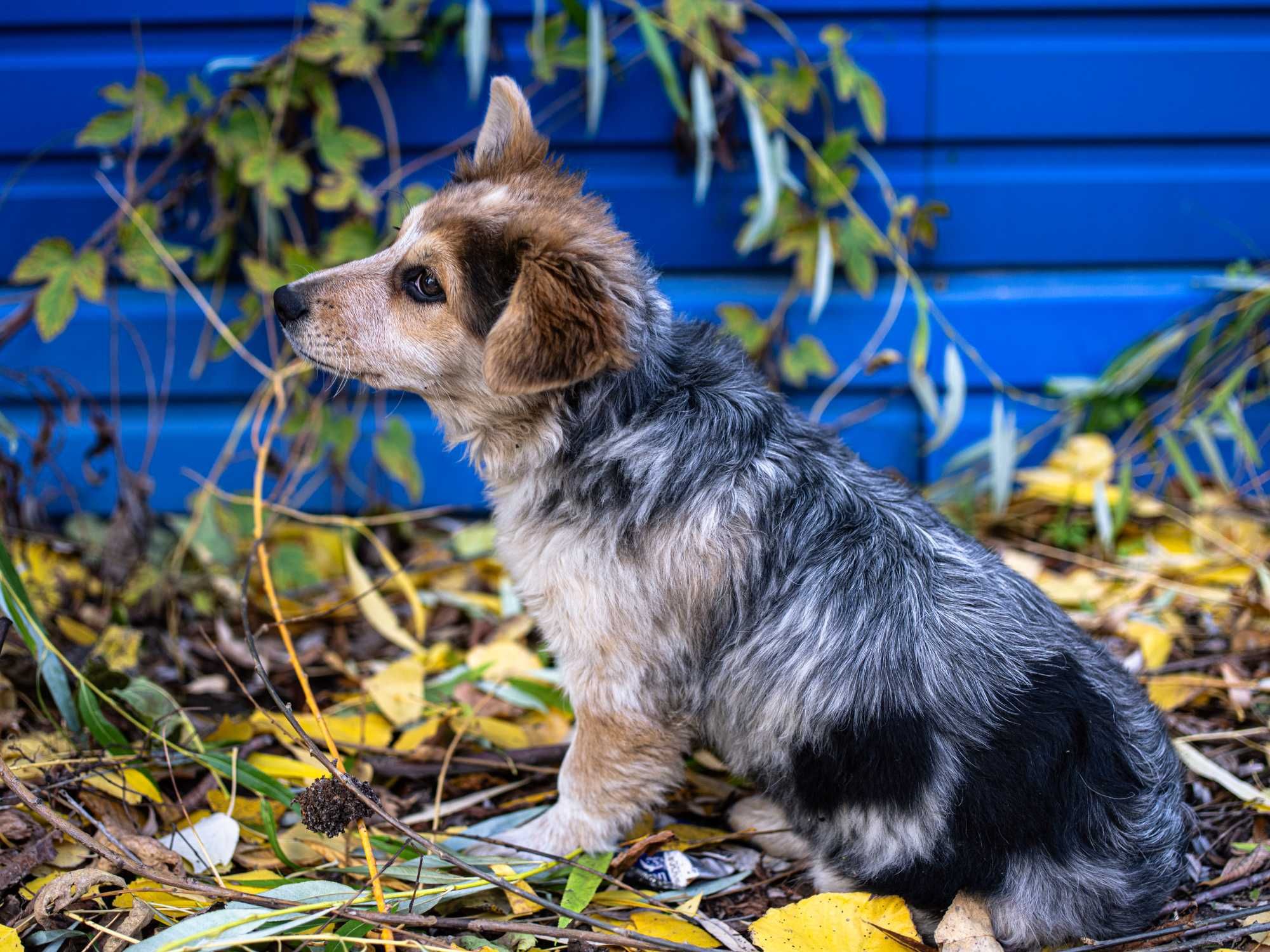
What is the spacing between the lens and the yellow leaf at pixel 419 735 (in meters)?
3.48

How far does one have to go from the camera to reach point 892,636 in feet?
8.35

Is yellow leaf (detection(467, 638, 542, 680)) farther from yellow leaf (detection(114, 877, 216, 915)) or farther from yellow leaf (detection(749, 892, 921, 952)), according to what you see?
yellow leaf (detection(749, 892, 921, 952))

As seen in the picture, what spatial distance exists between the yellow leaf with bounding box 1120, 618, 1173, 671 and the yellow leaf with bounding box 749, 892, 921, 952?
5.66ft

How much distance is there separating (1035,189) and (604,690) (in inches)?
130

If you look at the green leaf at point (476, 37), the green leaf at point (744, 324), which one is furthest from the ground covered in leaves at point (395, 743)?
the green leaf at point (476, 37)

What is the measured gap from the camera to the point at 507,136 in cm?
304

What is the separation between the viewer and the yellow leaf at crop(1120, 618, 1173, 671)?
3.79m

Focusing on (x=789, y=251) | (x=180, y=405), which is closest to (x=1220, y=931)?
(x=789, y=251)

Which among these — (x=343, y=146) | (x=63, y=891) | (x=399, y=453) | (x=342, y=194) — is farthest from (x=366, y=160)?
(x=63, y=891)

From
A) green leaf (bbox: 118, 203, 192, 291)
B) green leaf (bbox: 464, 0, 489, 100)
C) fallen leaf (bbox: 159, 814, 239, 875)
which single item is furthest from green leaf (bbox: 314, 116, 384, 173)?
fallen leaf (bbox: 159, 814, 239, 875)

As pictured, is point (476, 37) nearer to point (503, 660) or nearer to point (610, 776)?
point (503, 660)

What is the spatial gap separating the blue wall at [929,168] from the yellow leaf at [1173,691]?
1650mm

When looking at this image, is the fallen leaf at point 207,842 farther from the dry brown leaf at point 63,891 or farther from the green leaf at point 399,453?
the green leaf at point 399,453

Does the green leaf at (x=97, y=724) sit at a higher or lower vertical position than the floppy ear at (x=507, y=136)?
lower
